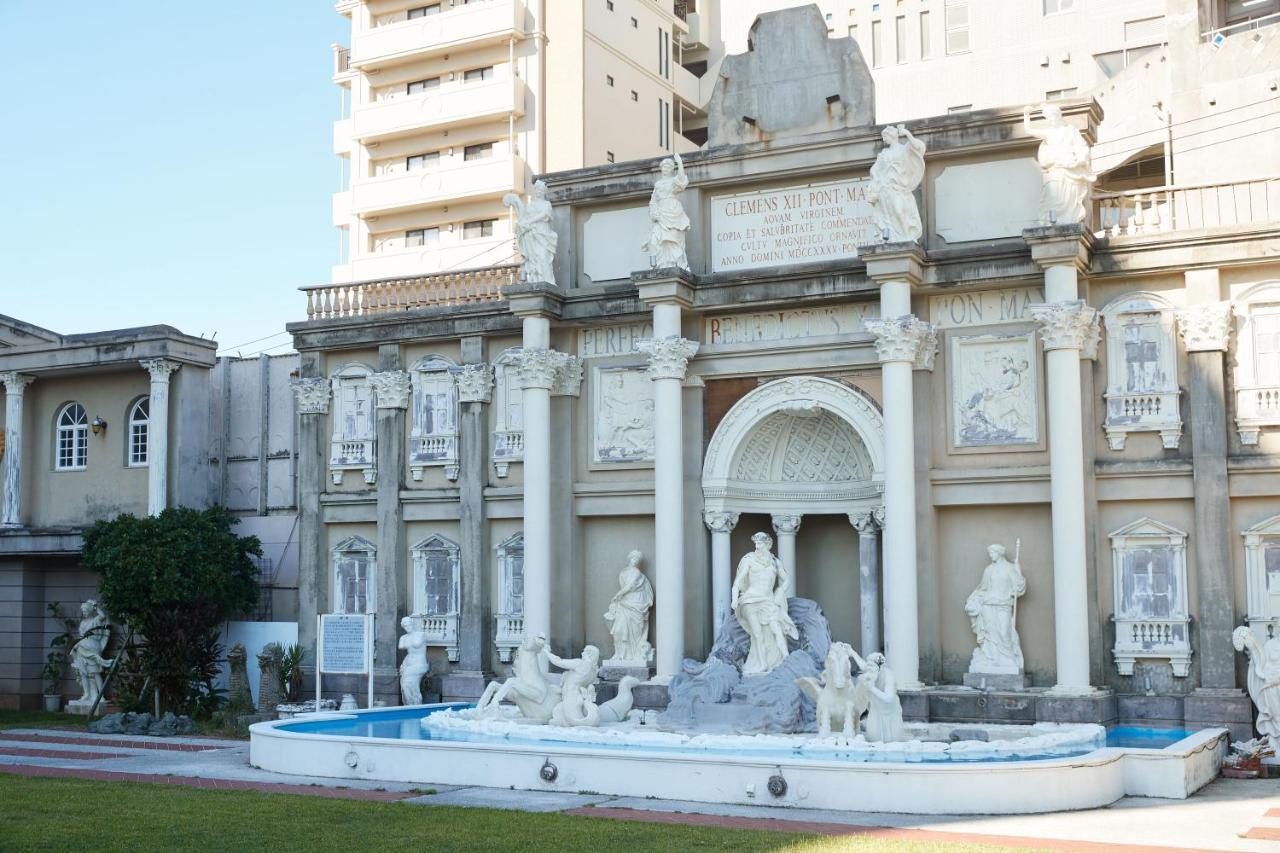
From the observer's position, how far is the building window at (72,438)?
3244cm

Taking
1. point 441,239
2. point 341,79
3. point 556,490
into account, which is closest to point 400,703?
point 556,490

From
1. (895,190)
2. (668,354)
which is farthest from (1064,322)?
(668,354)

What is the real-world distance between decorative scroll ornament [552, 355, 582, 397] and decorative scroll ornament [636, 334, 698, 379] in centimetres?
197

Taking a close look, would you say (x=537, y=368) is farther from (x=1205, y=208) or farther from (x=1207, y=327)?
(x=1205, y=208)

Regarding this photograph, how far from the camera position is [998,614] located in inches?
866

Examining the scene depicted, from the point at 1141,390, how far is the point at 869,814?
9439 millimetres

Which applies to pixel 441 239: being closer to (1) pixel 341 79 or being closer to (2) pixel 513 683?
(1) pixel 341 79

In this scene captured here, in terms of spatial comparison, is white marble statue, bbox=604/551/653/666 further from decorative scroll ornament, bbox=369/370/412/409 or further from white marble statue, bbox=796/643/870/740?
decorative scroll ornament, bbox=369/370/412/409

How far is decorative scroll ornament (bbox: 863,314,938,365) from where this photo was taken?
72.3ft

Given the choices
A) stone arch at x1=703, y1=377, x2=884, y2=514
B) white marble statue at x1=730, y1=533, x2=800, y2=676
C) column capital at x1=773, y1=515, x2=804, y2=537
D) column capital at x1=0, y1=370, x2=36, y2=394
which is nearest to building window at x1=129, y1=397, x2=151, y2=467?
column capital at x1=0, y1=370, x2=36, y2=394

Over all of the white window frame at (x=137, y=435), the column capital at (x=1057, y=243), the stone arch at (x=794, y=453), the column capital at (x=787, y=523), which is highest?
the column capital at (x=1057, y=243)

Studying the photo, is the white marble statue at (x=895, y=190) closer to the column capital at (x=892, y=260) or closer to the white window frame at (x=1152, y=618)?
the column capital at (x=892, y=260)

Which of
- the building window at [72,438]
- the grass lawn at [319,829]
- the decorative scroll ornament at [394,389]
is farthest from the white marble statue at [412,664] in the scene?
the building window at [72,438]

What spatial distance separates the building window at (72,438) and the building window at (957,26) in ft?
93.1
